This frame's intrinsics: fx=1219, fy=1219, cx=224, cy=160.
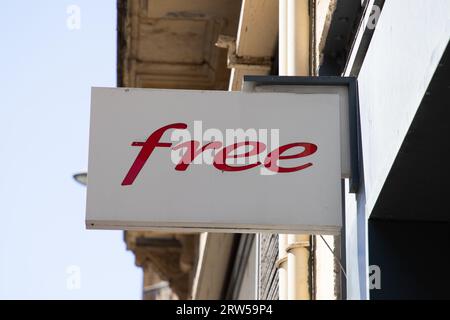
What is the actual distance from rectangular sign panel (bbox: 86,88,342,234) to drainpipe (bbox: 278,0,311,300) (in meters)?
1.92

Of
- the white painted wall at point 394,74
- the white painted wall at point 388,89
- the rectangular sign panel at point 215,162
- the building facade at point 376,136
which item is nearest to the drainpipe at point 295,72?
the building facade at point 376,136

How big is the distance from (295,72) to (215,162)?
212cm

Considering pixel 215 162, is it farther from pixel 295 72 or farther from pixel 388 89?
pixel 295 72

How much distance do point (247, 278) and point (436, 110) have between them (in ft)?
27.2

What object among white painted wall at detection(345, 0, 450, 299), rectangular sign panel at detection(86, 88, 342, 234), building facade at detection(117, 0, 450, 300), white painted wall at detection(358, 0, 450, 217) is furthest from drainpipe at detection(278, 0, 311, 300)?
rectangular sign panel at detection(86, 88, 342, 234)

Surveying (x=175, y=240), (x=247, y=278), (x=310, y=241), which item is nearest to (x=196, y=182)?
(x=310, y=241)

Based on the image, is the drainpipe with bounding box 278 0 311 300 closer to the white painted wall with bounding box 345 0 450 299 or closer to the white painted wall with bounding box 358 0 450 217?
the white painted wall with bounding box 345 0 450 299

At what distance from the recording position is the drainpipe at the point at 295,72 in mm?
7266

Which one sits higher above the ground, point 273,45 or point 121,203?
point 273,45

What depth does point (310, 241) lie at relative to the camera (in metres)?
7.33

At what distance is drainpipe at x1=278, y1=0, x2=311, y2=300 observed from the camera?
286 inches
